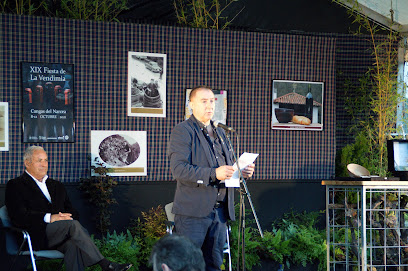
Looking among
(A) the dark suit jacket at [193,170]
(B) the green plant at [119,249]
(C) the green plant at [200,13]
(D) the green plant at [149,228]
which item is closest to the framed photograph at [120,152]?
(D) the green plant at [149,228]

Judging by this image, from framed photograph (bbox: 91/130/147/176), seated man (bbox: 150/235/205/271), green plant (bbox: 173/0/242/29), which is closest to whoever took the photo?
seated man (bbox: 150/235/205/271)

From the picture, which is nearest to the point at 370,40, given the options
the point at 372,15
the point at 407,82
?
the point at 372,15

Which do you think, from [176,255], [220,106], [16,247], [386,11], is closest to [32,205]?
[16,247]

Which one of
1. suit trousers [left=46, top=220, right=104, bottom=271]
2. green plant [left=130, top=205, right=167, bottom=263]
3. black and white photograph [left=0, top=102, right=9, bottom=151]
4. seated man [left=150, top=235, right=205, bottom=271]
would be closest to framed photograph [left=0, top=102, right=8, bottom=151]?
black and white photograph [left=0, top=102, right=9, bottom=151]

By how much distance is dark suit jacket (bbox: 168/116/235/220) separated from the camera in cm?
414

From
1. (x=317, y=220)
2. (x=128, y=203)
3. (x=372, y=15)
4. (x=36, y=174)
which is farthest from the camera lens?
(x=372, y=15)

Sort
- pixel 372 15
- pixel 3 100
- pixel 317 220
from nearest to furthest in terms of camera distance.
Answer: pixel 3 100 → pixel 317 220 → pixel 372 15

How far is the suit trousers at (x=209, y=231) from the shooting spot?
4.21 meters

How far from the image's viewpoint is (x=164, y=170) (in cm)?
670

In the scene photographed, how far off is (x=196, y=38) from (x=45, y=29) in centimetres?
178

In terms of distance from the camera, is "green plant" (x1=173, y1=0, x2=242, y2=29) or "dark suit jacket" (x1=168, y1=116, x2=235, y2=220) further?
"green plant" (x1=173, y1=0, x2=242, y2=29)

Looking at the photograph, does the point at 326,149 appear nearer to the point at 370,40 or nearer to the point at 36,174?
the point at 370,40

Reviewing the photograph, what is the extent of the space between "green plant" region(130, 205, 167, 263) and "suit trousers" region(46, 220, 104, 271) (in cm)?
102

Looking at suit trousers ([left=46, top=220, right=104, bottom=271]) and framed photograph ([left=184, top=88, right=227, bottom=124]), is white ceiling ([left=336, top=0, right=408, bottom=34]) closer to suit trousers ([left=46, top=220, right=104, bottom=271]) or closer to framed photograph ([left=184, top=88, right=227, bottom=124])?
framed photograph ([left=184, top=88, right=227, bottom=124])
